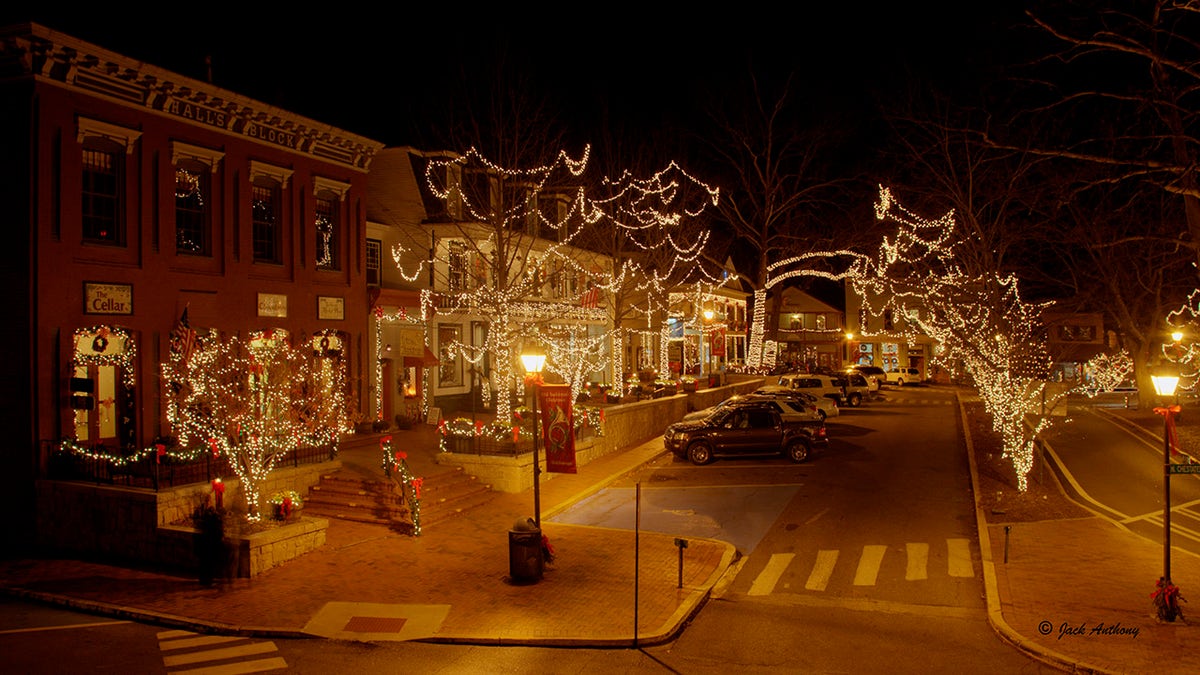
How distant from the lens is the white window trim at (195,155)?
61.8 ft

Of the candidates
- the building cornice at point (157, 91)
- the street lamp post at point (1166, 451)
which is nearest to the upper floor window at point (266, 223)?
the building cornice at point (157, 91)

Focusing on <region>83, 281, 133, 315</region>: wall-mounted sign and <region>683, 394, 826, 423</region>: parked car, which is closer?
<region>83, 281, 133, 315</region>: wall-mounted sign

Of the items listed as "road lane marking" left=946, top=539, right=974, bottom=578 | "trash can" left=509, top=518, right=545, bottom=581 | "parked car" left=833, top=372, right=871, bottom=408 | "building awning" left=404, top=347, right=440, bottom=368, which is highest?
"building awning" left=404, top=347, right=440, bottom=368

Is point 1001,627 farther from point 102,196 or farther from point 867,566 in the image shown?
point 102,196

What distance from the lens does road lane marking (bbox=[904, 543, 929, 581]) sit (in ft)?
43.7

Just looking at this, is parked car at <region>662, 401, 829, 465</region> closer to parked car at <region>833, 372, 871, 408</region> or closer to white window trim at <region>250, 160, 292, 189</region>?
white window trim at <region>250, 160, 292, 189</region>

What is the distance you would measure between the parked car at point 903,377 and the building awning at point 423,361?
43630 millimetres

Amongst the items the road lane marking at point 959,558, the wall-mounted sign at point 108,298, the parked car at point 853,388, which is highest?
the wall-mounted sign at point 108,298

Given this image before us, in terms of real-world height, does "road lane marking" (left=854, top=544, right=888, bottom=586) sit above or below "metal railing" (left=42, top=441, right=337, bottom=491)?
below

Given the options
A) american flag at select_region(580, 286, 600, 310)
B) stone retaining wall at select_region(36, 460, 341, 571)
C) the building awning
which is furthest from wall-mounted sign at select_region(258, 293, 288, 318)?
american flag at select_region(580, 286, 600, 310)

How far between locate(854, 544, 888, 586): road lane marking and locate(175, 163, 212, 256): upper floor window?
55.5 feet

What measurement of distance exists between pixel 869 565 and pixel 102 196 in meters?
17.7

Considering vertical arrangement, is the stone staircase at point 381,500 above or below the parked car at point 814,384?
below

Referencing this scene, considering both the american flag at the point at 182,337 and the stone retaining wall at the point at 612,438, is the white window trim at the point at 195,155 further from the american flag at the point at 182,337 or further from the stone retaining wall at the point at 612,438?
the stone retaining wall at the point at 612,438
